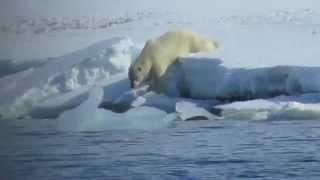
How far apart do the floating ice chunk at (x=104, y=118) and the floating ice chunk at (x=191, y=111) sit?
0.03 metres

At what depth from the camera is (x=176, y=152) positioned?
7.12 feet

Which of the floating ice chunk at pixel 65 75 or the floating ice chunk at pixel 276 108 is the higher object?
the floating ice chunk at pixel 65 75

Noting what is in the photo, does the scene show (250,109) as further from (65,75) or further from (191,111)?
(65,75)

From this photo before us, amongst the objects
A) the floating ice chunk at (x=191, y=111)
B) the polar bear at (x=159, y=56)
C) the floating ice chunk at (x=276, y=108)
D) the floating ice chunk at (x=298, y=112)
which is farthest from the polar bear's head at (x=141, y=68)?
the floating ice chunk at (x=298, y=112)

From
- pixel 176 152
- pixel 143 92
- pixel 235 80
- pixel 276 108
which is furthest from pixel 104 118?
pixel 276 108

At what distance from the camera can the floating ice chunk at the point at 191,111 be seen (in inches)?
85.7

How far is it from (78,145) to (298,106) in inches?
29.3

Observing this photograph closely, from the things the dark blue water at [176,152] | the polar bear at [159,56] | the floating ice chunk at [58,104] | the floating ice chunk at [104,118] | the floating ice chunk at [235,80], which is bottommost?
the dark blue water at [176,152]

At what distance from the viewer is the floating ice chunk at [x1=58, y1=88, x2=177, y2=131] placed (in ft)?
7.18

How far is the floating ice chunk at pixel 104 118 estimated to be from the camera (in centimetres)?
219

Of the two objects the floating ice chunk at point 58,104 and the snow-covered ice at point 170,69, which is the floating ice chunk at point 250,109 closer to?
the snow-covered ice at point 170,69

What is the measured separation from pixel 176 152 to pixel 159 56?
33cm

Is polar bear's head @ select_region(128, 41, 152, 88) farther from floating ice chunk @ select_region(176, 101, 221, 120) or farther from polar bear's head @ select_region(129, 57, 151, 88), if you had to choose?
floating ice chunk @ select_region(176, 101, 221, 120)

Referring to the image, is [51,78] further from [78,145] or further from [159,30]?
[159,30]
